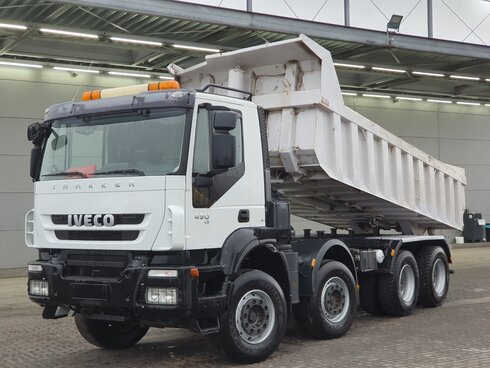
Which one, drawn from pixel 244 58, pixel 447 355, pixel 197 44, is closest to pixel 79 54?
pixel 197 44

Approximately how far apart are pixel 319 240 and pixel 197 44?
8.64m

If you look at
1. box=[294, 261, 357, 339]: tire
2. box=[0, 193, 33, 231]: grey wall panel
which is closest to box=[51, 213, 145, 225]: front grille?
box=[294, 261, 357, 339]: tire

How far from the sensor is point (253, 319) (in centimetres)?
674

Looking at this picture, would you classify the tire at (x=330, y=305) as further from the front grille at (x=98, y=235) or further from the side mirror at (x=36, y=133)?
the side mirror at (x=36, y=133)

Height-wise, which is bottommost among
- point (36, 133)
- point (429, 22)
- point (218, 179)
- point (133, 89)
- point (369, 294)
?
point (369, 294)

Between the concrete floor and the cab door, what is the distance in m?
1.49

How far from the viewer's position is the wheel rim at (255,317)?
21.6ft

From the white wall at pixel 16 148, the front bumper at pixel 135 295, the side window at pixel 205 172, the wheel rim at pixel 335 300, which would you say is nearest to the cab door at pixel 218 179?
the side window at pixel 205 172

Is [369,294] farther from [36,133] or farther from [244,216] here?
[36,133]

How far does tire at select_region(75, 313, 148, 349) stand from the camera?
24.6 ft

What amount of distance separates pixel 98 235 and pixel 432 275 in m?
6.02

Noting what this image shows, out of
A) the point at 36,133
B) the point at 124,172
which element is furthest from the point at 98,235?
the point at 36,133

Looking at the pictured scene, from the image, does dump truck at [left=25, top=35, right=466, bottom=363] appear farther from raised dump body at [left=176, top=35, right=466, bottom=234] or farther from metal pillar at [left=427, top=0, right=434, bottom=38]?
metal pillar at [left=427, top=0, right=434, bottom=38]

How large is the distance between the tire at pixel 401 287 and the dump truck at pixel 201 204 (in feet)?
3.82
